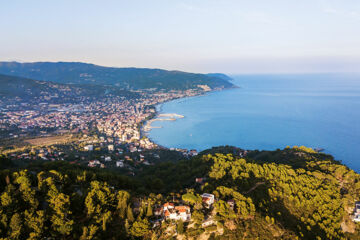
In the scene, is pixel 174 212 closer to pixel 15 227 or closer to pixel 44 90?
pixel 15 227

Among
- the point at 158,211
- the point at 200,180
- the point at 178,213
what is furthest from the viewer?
the point at 200,180

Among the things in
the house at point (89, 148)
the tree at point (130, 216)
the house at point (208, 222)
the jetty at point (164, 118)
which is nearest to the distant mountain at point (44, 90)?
the jetty at point (164, 118)

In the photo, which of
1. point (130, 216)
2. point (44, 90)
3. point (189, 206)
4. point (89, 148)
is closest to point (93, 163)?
point (89, 148)

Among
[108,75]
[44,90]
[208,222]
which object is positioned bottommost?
[208,222]

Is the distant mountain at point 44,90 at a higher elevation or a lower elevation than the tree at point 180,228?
higher

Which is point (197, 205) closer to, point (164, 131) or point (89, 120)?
point (164, 131)

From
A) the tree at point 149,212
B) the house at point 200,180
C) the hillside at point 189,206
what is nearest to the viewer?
the hillside at point 189,206

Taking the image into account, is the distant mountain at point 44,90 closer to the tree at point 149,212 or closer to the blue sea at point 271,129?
the blue sea at point 271,129

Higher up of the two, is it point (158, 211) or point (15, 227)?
point (15, 227)
